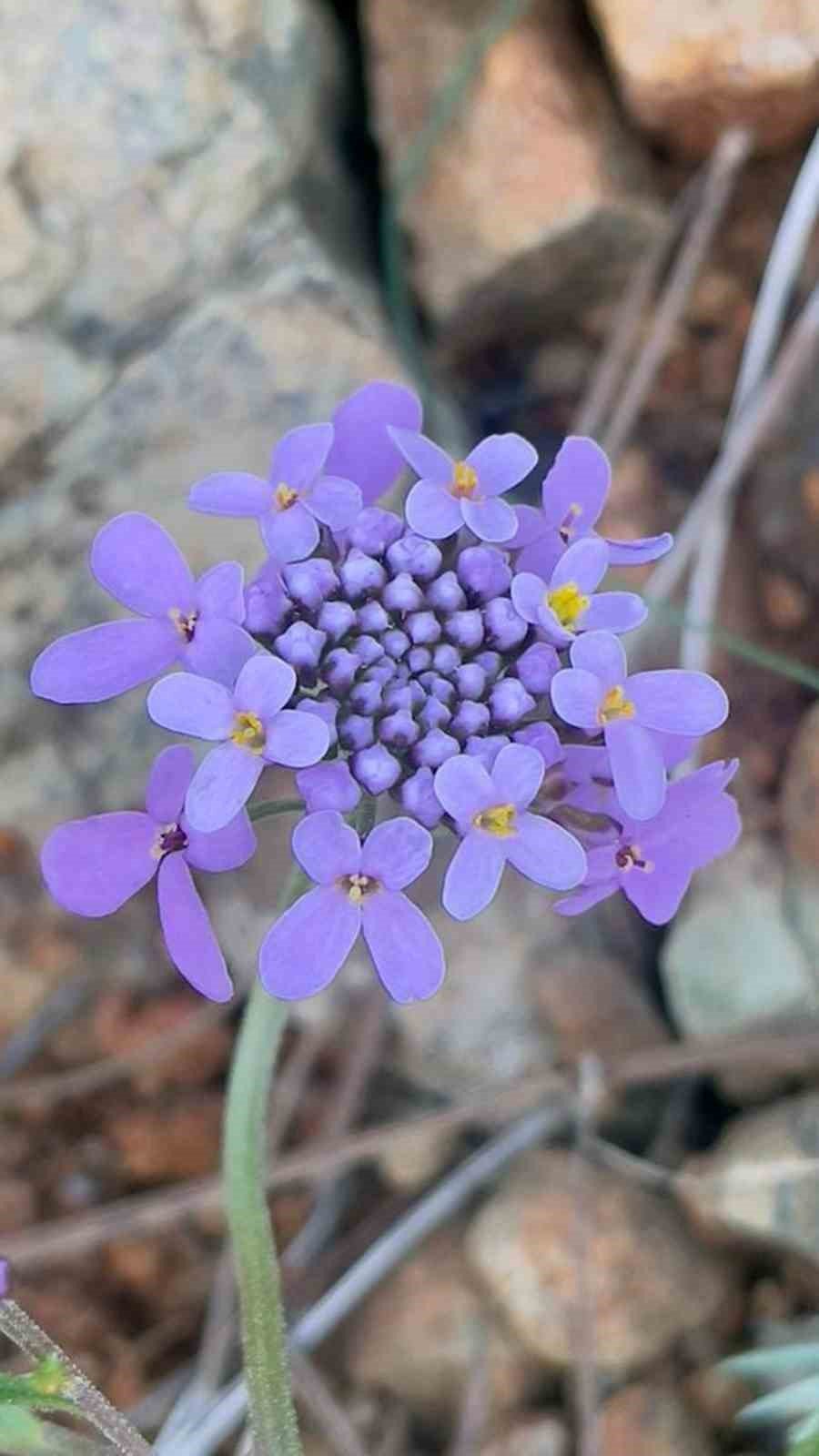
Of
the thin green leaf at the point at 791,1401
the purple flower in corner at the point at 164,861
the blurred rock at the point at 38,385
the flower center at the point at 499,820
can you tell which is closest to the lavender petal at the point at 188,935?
the purple flower in corner at the point at 164,861

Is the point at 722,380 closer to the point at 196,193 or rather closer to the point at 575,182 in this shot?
the point at 575,182

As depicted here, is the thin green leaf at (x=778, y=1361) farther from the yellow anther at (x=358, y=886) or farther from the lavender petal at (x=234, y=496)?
the lavender petal at (x=234, y=496)

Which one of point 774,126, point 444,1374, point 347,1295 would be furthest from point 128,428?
point 444,1374

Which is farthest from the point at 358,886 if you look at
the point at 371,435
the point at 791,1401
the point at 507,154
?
the point at 507,154

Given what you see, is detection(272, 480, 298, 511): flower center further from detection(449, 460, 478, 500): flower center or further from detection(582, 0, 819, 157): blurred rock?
detection(582, 0, 819, 157): blurred rock

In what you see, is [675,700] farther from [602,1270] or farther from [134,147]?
[134,147]

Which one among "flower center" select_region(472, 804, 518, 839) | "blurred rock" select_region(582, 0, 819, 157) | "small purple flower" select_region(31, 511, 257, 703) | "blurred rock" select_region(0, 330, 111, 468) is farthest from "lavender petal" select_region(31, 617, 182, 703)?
"blurred rock" select_region(582, 0, 819, 157)
